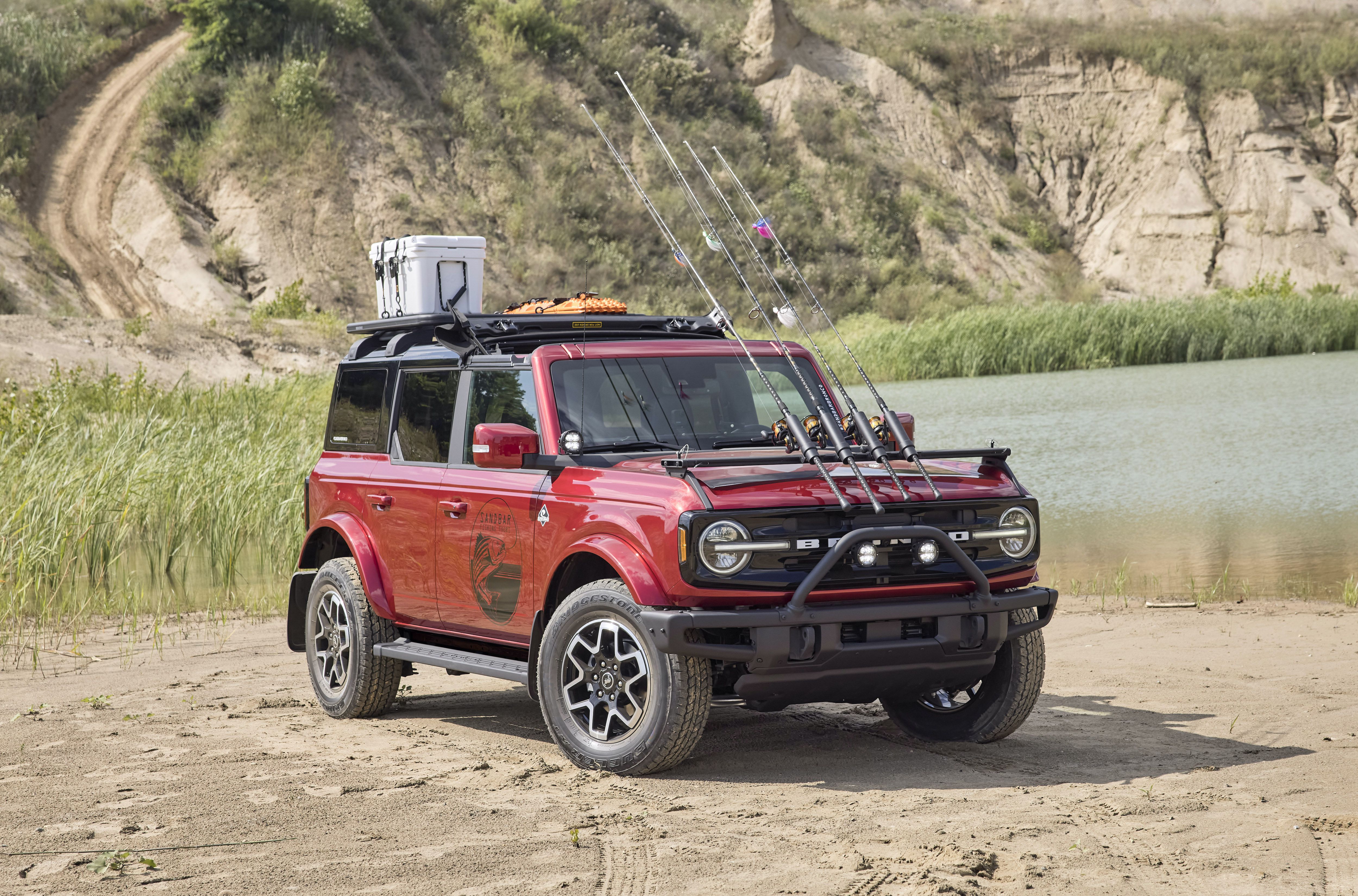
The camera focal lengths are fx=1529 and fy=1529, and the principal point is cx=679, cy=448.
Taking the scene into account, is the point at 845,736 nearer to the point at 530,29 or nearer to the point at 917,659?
the point at 917,659

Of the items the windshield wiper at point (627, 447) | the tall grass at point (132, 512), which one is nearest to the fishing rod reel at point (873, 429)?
the windshield wiper at point (627, 447)

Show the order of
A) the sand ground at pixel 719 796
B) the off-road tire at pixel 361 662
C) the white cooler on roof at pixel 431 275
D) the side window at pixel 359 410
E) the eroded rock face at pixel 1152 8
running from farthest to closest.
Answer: the eroded rock face at pixel 1152 8 < the white cooler on roof at pixel 431 275 < the side window at pixel 359 410 < the off-road tire at pixel 361 662 < the sand ground at pixel 719 796

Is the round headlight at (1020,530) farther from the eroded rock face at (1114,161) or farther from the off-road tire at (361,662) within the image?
the eroded rock face at (1114,161)

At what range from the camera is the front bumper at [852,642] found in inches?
239

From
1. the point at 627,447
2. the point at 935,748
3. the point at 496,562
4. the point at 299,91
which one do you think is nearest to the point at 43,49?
the point at 299,91

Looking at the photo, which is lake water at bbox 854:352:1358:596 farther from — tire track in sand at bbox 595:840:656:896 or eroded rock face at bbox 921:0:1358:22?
eroded rock face at bbox 921:0:1358:22

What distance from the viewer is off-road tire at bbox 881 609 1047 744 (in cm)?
698

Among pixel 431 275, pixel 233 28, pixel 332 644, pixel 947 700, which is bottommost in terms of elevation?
pixel 947 700

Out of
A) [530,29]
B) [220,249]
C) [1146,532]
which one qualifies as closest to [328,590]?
[1146,532]

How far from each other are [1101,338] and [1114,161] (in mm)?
25794

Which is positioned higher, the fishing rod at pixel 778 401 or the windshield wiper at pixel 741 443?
the fishing rod at pixel 778 401

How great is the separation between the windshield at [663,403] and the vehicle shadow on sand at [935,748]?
1.46m

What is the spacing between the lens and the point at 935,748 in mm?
7145

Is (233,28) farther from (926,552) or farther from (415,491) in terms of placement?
(926,552)
